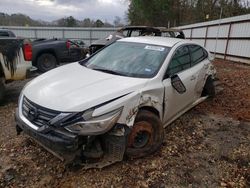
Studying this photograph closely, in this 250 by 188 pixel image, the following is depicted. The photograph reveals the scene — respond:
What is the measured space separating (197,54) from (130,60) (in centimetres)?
179

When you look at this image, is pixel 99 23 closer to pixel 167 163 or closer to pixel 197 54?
pixel 197 54

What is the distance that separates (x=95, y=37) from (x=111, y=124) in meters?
23.0

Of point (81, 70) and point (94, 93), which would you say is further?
point (81, 70)

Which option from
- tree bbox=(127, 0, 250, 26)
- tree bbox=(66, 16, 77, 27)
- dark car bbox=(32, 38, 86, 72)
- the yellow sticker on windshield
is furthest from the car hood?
tree bbox=(66, 16, 77, 27)

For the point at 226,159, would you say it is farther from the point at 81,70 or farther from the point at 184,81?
the point at 81,70

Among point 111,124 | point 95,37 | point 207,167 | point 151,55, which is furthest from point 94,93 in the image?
point 95,37

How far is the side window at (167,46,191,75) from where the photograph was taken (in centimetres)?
394

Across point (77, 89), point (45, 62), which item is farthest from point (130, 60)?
point (45, 62)

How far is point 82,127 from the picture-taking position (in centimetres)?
268

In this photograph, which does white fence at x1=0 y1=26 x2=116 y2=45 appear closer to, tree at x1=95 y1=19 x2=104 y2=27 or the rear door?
tree at x1=95 y1=19 x2=104 y2=27

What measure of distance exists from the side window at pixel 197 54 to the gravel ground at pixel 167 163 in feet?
3.85

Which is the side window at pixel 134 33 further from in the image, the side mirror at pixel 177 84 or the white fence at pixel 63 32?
the white fence at pixel 63 32

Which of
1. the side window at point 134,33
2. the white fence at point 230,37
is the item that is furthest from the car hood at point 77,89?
the white fence at point 230,37

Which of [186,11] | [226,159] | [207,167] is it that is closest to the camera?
[207,167]
